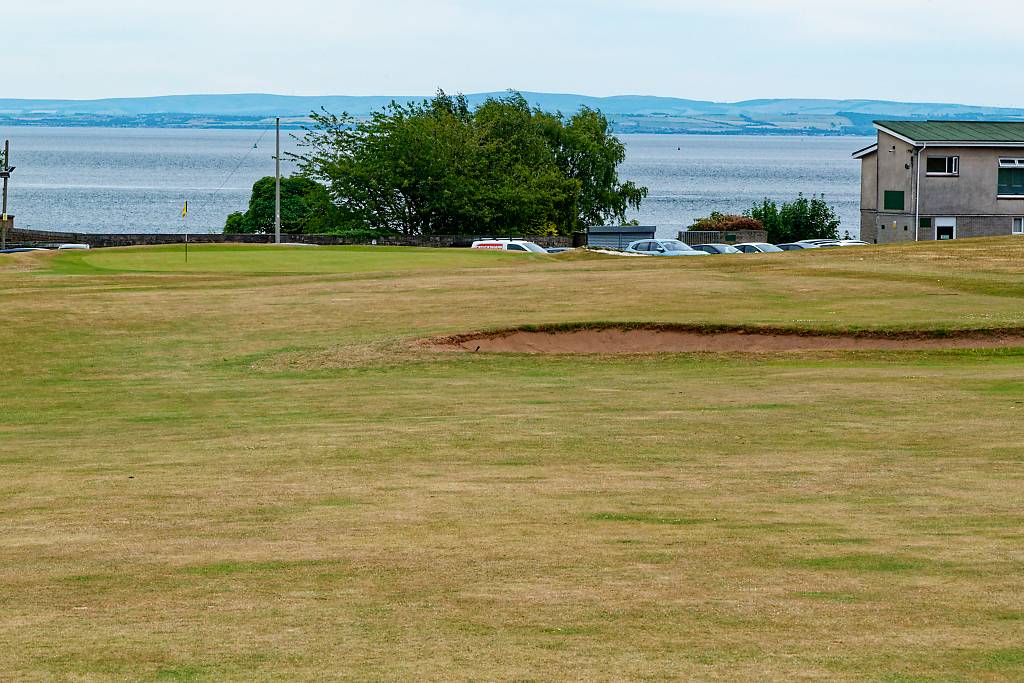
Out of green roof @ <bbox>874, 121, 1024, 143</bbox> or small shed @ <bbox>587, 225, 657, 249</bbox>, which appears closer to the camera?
green roof @ <bbox>874, 121, 1024, 143</bbox>

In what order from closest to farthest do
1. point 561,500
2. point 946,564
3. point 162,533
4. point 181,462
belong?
1. point 946,564
2. point 162,533
3. point 561,500
4. point 181,462

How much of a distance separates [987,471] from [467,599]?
6888mm

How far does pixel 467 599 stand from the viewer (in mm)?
8906

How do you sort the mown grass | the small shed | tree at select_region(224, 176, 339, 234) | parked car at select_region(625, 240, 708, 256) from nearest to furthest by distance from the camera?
the mown grass, parked car at select_region(625, 240, 708, 256), the small shed, tree at select_region(224, 176, 339, 234)

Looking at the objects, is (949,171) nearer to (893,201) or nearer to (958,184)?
(958,184)

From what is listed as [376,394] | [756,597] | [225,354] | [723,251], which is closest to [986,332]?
[376,394]

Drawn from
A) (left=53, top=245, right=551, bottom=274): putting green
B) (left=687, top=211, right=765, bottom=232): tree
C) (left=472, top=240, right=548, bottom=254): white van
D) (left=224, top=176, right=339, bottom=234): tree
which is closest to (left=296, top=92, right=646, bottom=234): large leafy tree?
(left=224, top=176, right=339, bottom=234): tree

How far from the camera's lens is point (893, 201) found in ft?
252

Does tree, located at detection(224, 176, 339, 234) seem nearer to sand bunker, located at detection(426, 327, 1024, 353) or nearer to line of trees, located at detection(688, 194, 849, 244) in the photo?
line of trees, located at detection(688, 194, 849, 244)

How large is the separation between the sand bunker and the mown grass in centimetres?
49

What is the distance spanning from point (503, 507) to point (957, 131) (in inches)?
2790

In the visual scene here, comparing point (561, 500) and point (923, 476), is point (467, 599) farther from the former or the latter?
point (923, 476)

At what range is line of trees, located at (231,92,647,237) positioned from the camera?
283ft

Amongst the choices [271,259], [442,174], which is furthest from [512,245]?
[442,174]
